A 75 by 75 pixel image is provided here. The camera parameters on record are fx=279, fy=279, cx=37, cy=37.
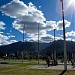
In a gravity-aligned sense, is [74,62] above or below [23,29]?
below

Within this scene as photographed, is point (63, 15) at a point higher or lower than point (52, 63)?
higher

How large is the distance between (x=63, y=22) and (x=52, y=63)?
20922 millimetres

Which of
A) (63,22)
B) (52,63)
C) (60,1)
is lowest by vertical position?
(52,63)

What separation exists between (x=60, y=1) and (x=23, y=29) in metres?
42.8

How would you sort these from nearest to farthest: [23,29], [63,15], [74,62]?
1. [63,15]
2. [74,62]
3. [23,29]

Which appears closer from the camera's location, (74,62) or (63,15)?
(63,15)

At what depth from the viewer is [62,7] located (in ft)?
120

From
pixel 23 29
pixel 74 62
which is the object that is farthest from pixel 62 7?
pixel 23 29

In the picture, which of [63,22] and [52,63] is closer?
[63,22]

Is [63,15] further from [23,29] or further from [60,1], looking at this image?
[23,29]

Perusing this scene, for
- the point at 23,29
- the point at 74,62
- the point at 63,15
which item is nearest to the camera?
the point at 63,15

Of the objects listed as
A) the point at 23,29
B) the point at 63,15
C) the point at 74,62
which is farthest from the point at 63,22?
the point at 23,29

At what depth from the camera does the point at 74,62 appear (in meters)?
55.2

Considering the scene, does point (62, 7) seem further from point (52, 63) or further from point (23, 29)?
point (23, 29)
